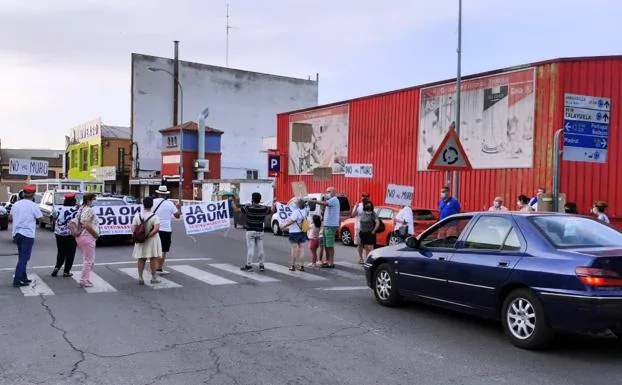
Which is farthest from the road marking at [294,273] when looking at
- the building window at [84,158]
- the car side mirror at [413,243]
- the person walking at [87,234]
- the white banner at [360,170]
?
the building window at [84,158]

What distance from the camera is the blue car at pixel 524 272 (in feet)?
18.5

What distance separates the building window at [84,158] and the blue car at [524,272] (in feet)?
194

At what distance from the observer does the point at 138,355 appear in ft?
19.0

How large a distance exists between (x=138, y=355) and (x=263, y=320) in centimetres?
198

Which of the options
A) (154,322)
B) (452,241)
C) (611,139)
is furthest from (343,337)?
(611,139)

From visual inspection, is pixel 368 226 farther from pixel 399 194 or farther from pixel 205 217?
pixel 205 217

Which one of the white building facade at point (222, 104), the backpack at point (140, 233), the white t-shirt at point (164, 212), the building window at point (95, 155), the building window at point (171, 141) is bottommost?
the backpack at point (140, 233)

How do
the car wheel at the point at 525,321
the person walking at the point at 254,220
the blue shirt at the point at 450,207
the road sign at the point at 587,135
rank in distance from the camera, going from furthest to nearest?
1. the blue shirt at the point at 450,207
2. the road sign at the point at 587,135
3. the person walking at the point at 254,220
4. the car wheel at the point at 525,321

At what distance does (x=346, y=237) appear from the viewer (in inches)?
737

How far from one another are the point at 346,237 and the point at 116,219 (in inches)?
283

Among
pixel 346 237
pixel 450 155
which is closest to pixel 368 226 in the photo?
pixel 450 155

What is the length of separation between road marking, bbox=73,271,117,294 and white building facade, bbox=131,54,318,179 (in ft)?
131

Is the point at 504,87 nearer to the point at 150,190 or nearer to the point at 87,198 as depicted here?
the point at 87,198

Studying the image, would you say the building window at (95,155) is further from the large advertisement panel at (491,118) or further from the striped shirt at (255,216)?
the striped shirt at (255,216)
